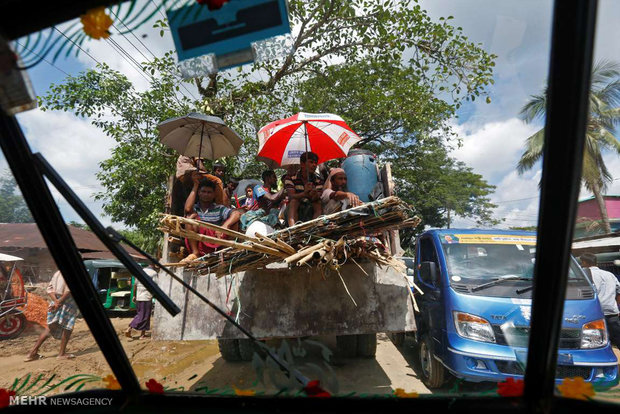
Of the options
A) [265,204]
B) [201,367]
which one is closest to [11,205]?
[265,204]

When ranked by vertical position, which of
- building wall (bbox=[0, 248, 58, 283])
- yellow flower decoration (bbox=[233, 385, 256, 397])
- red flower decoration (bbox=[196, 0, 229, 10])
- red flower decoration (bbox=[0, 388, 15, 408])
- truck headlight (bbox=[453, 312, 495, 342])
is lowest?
truck headlight (bbox=[453, 312, 495, 342])

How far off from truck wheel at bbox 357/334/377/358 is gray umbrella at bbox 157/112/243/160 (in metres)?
3.30

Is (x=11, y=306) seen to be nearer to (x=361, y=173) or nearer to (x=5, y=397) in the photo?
(x=5, y=397)

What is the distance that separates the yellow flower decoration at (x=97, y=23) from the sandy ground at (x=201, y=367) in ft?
3.33

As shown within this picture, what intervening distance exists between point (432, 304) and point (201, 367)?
3.29m

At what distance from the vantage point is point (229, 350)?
4.96m

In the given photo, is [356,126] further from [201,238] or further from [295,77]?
[201,238]

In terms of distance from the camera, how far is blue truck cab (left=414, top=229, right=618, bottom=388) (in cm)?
315

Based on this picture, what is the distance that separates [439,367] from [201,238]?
11.4ft

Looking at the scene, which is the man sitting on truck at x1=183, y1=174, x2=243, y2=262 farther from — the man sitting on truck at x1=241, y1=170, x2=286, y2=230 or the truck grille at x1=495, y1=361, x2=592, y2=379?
the truck grille at x1=495, y1=361, x2=592, y2=379

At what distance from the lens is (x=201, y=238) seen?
2273 mm

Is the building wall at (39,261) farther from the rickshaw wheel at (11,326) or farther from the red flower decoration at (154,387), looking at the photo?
the rickshaw wheel at (11,326)

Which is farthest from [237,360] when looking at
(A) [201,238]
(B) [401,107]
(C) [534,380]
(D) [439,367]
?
(B) [401,107]

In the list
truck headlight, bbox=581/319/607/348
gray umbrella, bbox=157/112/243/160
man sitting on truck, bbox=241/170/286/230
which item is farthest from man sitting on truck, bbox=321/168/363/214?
truck headlight, bbox=581/319/607/348
